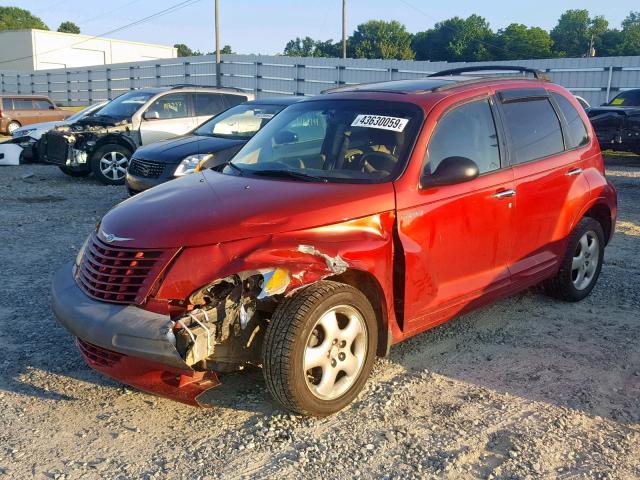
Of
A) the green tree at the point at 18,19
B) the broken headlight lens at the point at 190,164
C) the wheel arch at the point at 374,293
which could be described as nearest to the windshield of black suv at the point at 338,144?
the wheel arch at the point at 374,293

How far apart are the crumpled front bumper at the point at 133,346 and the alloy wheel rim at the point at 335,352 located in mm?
549

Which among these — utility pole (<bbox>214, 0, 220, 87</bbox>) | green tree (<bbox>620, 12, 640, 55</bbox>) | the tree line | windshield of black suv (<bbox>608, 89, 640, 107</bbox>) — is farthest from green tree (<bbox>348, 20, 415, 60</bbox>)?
windshield of black suv (<bbox>608, 89, 640, 107</bbox>)

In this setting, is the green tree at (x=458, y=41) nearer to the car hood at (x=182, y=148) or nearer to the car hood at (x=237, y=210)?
the car hood at (x=182, y=148)

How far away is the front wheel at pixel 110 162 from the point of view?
464 inches

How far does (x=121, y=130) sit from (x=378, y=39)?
3777 inches

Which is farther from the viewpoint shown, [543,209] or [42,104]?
[42,104]

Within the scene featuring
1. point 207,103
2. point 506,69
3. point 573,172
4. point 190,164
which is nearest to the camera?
point 573,172

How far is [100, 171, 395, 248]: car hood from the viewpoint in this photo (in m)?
3.42

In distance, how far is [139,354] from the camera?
319 cm

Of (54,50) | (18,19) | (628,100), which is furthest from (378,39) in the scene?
(628,100)

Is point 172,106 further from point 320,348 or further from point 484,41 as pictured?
point 484,41

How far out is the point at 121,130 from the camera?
11.7 metres

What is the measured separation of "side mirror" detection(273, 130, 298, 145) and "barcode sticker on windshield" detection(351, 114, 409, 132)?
550 millimetres

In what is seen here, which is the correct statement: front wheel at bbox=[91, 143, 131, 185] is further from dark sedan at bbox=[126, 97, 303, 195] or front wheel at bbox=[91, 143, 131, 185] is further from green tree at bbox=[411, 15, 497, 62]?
green tree at bbox=[411, 15, 497, 62]
